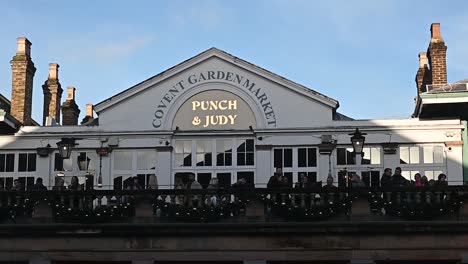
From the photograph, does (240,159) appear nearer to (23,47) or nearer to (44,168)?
(44,168)

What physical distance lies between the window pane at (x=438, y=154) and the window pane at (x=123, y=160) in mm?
11007

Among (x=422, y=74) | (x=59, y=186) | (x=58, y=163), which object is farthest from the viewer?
(x=422, y=74)

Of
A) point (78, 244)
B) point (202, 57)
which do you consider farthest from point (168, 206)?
point (202, 57)

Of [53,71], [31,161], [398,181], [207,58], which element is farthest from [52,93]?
[398,181]

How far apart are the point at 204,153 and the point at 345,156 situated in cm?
513

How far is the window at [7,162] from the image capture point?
97.6ft

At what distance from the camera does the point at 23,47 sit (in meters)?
32.1

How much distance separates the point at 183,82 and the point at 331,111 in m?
5.54

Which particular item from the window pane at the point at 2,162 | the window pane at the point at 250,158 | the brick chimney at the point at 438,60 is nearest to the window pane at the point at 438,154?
the brick chimney at the point at 438,60

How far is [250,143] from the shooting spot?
28891 mm

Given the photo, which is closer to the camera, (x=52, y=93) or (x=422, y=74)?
(x=422, y=74)

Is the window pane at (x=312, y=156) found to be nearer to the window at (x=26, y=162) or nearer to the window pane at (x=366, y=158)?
the window pane at (x=366, y=158)

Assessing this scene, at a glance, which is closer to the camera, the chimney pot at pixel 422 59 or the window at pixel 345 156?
the window at pixel 345 156

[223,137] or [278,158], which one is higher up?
[223,137]
